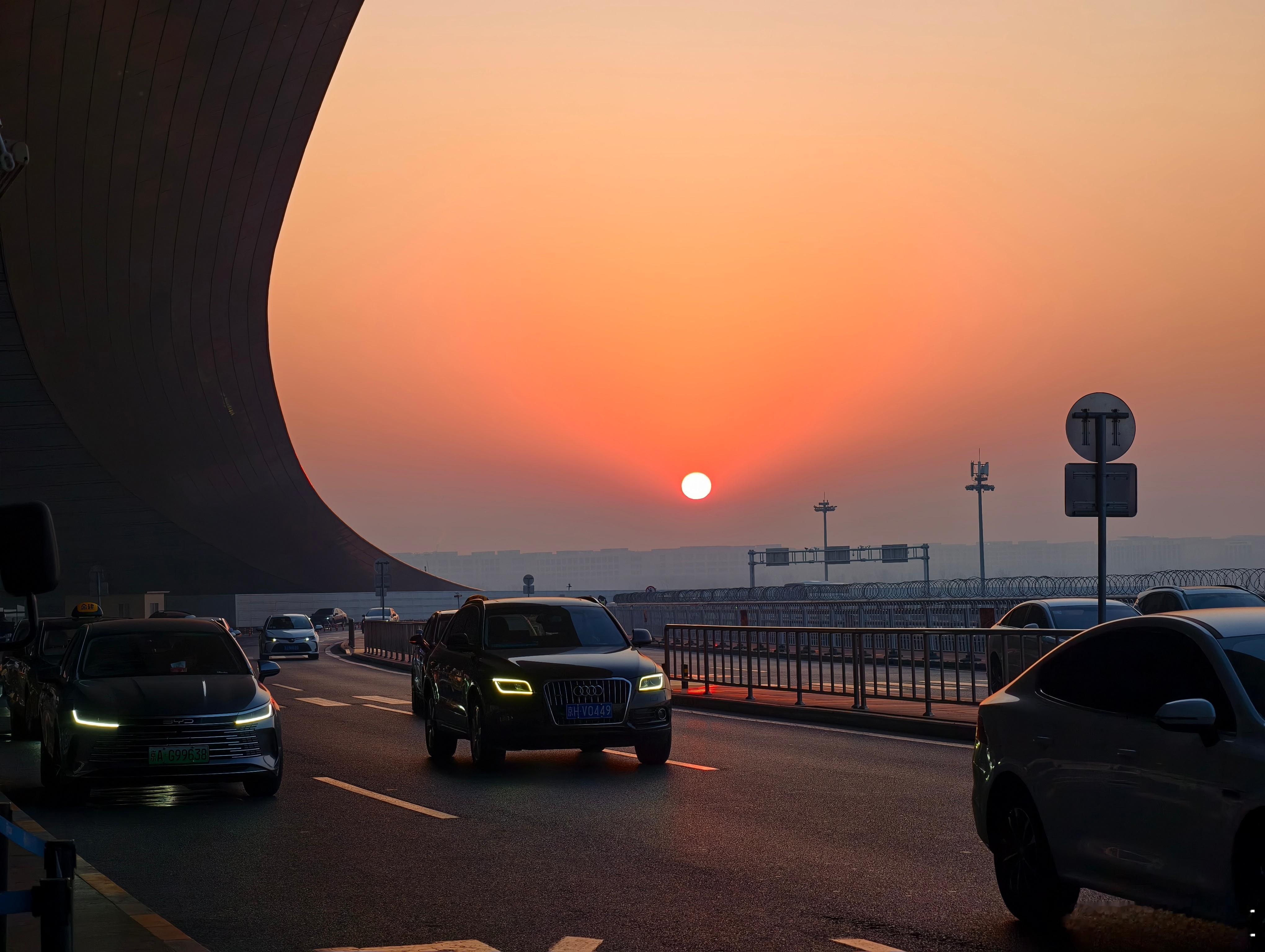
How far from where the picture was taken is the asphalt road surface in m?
7.04

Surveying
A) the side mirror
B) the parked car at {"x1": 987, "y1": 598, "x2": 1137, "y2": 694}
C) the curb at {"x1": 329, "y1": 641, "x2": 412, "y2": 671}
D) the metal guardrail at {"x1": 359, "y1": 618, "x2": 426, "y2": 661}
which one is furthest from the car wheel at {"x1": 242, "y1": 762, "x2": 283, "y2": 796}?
the metal guardrail at {"x1": 359, "y1": 618, "x2": 426, "y2": 661}

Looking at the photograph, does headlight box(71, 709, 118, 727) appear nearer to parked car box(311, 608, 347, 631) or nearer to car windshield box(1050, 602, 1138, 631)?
car windshield box(1050, 602, 1138, 631)

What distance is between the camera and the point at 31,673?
17.7 metres

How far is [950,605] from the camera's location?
145 ft

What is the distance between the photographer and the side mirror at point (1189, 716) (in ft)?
18.8

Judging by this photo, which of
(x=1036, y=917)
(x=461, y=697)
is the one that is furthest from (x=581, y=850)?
(x=461, y=697)

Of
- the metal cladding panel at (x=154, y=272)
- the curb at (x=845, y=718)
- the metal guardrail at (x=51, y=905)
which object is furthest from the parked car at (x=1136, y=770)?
the metal cladding panel at (x=154, y=272)

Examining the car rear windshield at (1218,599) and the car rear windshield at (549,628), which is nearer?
the car rear windshield at (549,628)

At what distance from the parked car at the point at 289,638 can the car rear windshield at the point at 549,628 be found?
103 feet

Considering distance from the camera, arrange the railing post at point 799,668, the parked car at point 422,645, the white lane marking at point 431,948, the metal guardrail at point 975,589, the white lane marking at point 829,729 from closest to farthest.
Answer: the white lane marking at point 431,948, the white lane marking at point 829,729, the railing post at point 799,668, the parked car at point 422,645, the metal guardrail at point 975,589

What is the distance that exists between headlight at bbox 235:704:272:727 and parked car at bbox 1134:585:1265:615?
13.9 meters

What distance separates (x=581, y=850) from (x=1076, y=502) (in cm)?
766

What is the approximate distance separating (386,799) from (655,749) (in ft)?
9.60

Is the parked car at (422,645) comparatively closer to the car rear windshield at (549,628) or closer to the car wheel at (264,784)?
the car rear windshield at (549,628)
